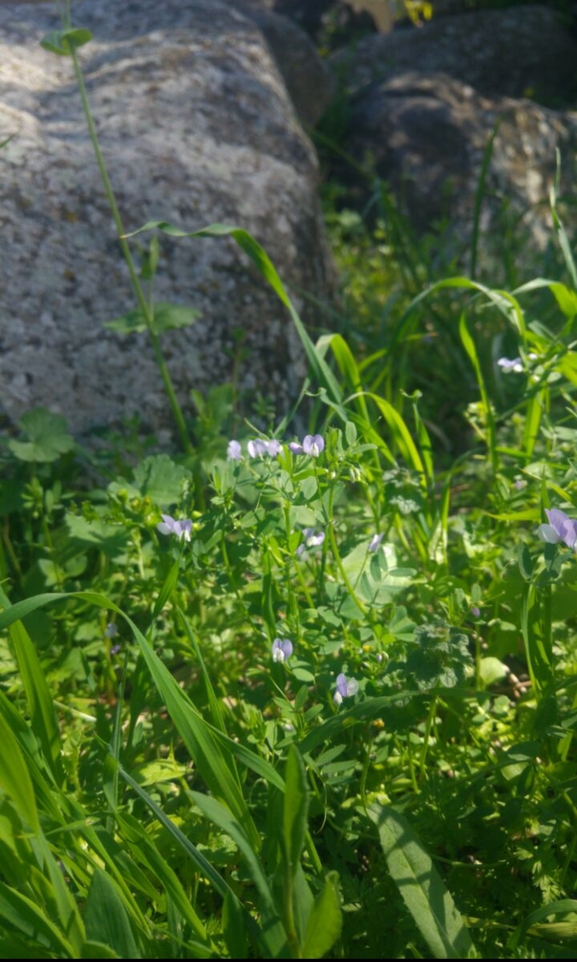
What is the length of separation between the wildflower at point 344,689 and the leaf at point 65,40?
1.54m

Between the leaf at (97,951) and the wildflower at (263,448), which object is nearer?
the leaf at (97,951)

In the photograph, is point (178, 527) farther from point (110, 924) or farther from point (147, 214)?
point (147, 214)

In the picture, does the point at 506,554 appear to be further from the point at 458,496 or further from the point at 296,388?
the point at 296,388

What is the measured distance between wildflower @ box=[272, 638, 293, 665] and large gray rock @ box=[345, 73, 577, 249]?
358cm

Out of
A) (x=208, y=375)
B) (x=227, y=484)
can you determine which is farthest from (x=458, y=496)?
(x=227, y=484)

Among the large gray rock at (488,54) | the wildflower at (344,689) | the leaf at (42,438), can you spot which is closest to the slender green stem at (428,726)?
the wildflower at (344,689)

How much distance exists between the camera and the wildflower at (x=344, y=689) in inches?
50.4

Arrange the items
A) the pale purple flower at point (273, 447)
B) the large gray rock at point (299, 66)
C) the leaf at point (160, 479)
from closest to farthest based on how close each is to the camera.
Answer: the pale purple flower at point (273, 447) → the leaf at point (160, 479) → the large gray rock at point (299, 66)

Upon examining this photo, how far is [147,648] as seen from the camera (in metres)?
1.12

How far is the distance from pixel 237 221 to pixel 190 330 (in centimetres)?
45

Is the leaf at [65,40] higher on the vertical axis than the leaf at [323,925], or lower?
higher

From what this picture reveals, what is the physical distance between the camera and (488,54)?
6.74 metres

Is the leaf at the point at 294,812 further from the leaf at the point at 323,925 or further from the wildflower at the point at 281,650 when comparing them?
the wildflower at the point at 281,650

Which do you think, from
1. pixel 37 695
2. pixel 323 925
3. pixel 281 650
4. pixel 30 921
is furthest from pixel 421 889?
pixel 37 695
